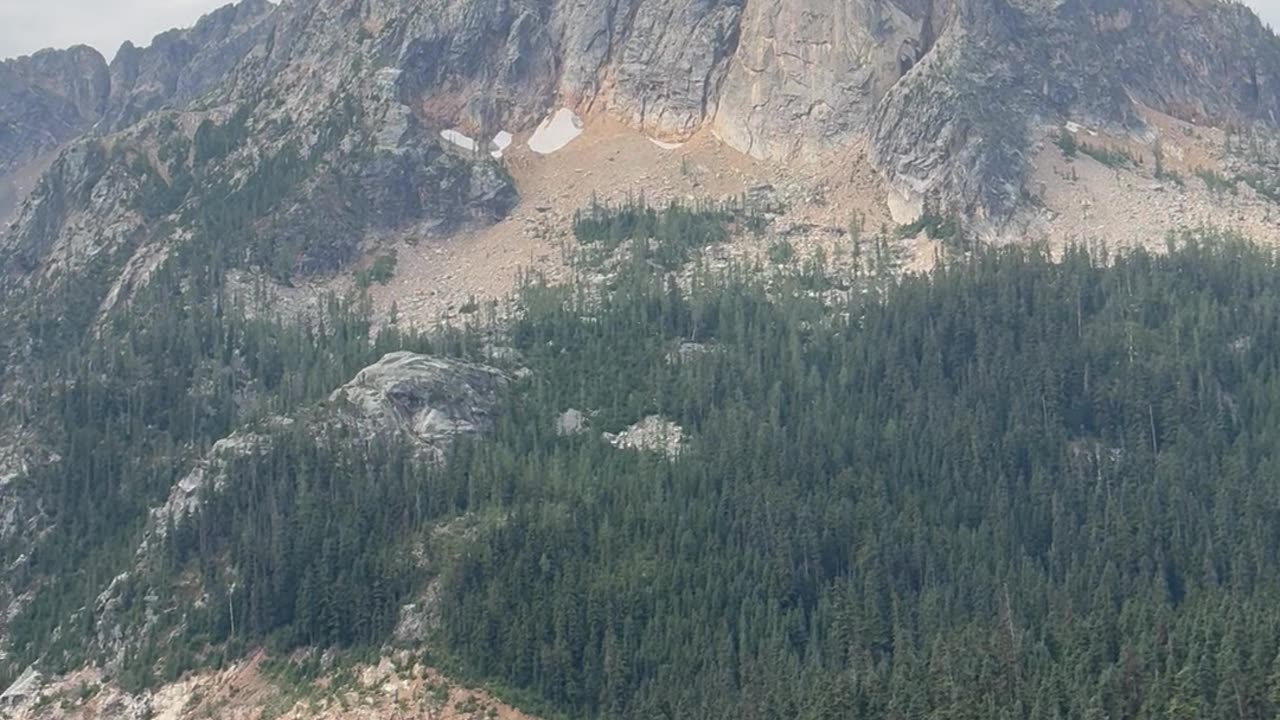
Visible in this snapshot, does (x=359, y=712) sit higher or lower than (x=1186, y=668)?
lower

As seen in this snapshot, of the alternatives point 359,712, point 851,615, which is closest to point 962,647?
point 851,615

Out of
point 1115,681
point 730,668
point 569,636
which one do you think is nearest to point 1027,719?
point 1115,681

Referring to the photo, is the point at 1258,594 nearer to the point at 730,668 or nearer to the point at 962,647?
the point at 962,647

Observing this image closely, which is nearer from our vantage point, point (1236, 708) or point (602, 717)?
point (1236, 708)

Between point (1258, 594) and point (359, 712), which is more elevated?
point (1258, 594)

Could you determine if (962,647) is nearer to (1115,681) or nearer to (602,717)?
(1115,681)

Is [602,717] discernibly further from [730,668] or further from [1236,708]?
[1236,708]

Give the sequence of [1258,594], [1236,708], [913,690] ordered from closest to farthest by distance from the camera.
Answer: [1236,708] < [913,690] < [1258,594]

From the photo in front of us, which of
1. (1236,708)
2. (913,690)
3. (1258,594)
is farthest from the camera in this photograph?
(1258,594)

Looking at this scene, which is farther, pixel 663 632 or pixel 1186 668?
pixel 663 632
